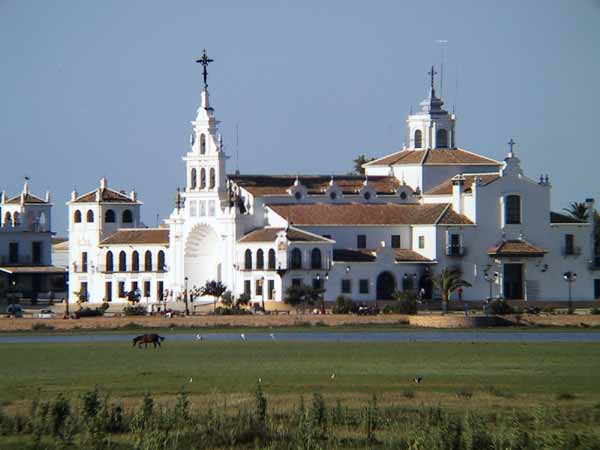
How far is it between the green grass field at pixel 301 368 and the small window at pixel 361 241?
32.9 metres

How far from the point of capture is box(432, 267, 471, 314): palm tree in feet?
300

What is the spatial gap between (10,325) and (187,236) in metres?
23.2

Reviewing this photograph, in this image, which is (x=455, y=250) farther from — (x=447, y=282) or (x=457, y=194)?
(x=447, y=282)

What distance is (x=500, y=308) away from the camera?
3282 inches

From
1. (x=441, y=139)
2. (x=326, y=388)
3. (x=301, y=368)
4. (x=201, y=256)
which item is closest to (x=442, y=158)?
(x=441, y=139)

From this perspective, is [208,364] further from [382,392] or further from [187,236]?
[187,236]

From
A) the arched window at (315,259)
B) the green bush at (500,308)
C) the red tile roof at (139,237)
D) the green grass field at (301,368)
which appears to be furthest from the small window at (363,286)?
the green grass field at (301,368)

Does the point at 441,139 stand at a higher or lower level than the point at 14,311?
higher

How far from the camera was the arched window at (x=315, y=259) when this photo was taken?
94.0 metres

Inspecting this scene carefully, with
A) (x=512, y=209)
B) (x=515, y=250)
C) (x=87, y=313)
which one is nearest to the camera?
(x=87, y=313)

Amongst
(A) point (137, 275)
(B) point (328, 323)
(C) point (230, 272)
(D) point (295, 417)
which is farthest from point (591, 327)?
(D) point (295, 417)

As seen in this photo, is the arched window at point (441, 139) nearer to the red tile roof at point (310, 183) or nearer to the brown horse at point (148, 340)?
the red tile roof at point (310, 183)

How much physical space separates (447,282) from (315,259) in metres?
6.98

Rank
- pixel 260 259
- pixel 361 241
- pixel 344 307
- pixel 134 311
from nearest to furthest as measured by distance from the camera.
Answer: pixel 134 311
pixel 344 307
pixel 260 259
pixel 361 241
